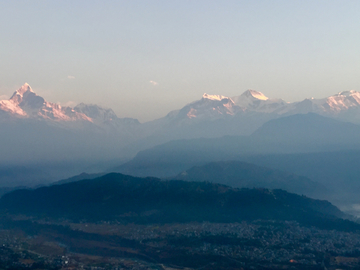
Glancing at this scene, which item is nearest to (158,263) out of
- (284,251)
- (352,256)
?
(284,251)

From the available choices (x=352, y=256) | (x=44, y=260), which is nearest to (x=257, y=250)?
(x=352, y=256)

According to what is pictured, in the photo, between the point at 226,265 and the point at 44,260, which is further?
the point at 44,260

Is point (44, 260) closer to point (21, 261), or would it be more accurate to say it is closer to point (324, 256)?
point (21, 261)

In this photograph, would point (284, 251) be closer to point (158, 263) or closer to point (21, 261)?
point (158, 263)

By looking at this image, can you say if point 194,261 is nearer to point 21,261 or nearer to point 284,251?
point 284,251

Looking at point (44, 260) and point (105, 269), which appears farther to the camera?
point (44, 260)

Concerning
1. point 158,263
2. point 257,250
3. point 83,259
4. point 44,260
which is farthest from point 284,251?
point 44,260
